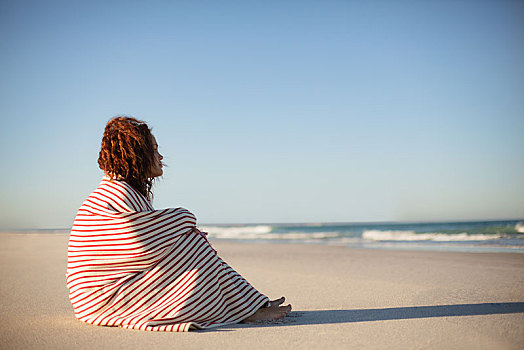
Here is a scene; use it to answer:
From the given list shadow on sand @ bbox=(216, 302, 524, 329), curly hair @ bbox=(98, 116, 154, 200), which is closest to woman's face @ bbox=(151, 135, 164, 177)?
curly hair @ bbox=(98, 116, 154, 200)

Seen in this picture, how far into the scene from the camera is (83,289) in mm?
3533

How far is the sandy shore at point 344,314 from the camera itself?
3105 millimetres

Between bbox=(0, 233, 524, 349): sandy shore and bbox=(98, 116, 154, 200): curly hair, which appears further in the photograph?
bbox=(98, 116, 154, 200): curly hair

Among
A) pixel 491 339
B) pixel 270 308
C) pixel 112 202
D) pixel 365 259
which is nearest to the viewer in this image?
pixel 491 339

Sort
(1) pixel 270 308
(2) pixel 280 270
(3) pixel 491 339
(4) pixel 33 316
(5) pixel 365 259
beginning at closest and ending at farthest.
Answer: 1. (3) pixel 491 339
2. (1) pixel 270 308
3. (4) pixel 33 316
4. (2) pixel 280 270
5. (5) pixel 365 259

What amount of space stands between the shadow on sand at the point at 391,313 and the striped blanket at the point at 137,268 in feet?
1.23

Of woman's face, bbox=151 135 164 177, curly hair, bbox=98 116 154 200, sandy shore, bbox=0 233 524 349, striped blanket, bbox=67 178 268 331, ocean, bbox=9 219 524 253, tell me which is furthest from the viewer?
ocean, bbox=9 219 524 253

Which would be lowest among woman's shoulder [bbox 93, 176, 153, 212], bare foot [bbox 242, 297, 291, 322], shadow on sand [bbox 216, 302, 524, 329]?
shadow on sand [bbox 216, 302, 524, 329]

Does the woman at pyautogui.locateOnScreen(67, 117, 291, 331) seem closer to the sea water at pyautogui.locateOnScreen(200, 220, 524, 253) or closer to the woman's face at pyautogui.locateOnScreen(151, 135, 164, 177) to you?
the woman's face at pyautogui.locateOnScreen(151, 135, 164, 177)

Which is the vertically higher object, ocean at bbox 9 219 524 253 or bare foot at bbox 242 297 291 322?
bare foot at bbox 242 297 291 322

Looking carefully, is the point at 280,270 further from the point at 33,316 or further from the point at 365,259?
the point at 33,316

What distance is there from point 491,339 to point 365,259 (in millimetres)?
6568

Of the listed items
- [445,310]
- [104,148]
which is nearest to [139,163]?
[104,148]

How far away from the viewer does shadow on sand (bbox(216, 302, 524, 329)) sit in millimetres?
3771
